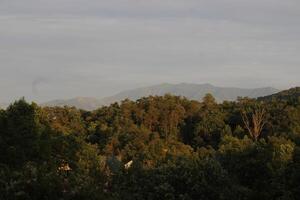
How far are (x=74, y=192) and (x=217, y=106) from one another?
87.6 meters

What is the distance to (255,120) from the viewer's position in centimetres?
8700

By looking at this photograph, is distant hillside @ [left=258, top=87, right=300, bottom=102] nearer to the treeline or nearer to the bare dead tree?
the bare dead tree

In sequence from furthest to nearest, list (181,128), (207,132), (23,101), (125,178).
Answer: (181,128), (207,132), (23,101), (125,178)

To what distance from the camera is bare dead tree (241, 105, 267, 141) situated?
3396 inches

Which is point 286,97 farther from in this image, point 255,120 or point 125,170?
point 125,170

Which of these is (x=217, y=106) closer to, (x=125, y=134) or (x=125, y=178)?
(x=125, y=134)

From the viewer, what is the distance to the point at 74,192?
21.3m

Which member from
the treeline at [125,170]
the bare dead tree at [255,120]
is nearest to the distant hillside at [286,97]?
the bare dead tree at [255,120]

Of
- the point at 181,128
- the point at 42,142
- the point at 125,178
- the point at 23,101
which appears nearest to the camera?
the point at 125,178

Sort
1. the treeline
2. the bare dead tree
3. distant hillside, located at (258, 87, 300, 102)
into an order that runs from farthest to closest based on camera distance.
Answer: distant hillside, located at (258, 87, 300, 102), the bare dead tree, the treeline

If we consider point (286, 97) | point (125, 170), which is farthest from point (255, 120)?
point (125, 170)

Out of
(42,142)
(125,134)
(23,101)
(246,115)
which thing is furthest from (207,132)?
(42,142)

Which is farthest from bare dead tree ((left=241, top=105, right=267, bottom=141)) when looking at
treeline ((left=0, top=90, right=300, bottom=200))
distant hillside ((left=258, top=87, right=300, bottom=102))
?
treeline ((left=0, top=90, right=300, bottom=200))

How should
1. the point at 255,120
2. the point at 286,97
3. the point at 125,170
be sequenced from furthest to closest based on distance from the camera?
1. the point at 286,97
2. the point at 255,120
3. the point at 125,170
